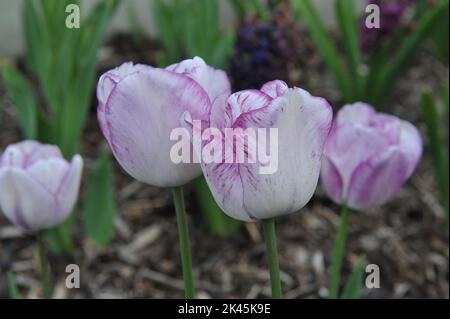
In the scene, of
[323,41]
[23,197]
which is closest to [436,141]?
[323,41]

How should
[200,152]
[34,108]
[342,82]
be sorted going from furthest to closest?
[342,82], [34,108], [200,152]

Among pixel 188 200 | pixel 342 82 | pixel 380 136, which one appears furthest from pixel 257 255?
pixel 380 136

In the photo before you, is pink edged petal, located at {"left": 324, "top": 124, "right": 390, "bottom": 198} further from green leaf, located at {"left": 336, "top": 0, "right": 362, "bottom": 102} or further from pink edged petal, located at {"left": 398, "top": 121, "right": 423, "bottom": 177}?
green leaf, located at {"left": 336, "top": 0, "right": 362, "bottom": 102}

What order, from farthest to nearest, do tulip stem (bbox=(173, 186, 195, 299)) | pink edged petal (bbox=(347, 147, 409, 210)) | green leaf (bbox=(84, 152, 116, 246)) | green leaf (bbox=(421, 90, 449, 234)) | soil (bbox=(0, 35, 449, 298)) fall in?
soil (bbox=(0, 35, 449, 298))
green leaf (bbox=(84, 152, 116, 246))
green leaf (bbox=(421, 90, 449, 234))
pink edged petal (bbox=(347, 147, 409, 210))
tulip stem (bbox=(173, 186, 195, 299))

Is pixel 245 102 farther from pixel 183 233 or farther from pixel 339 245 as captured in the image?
pixel 339 245

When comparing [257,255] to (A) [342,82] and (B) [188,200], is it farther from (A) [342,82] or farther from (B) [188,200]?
(A) [342,82]

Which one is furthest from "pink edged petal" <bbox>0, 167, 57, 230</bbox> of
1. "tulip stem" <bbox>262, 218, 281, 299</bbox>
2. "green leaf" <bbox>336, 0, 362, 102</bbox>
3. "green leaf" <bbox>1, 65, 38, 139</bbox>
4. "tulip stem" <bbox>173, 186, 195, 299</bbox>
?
"green leaf" <bbox>336, 0, 362, 102</bbox>
